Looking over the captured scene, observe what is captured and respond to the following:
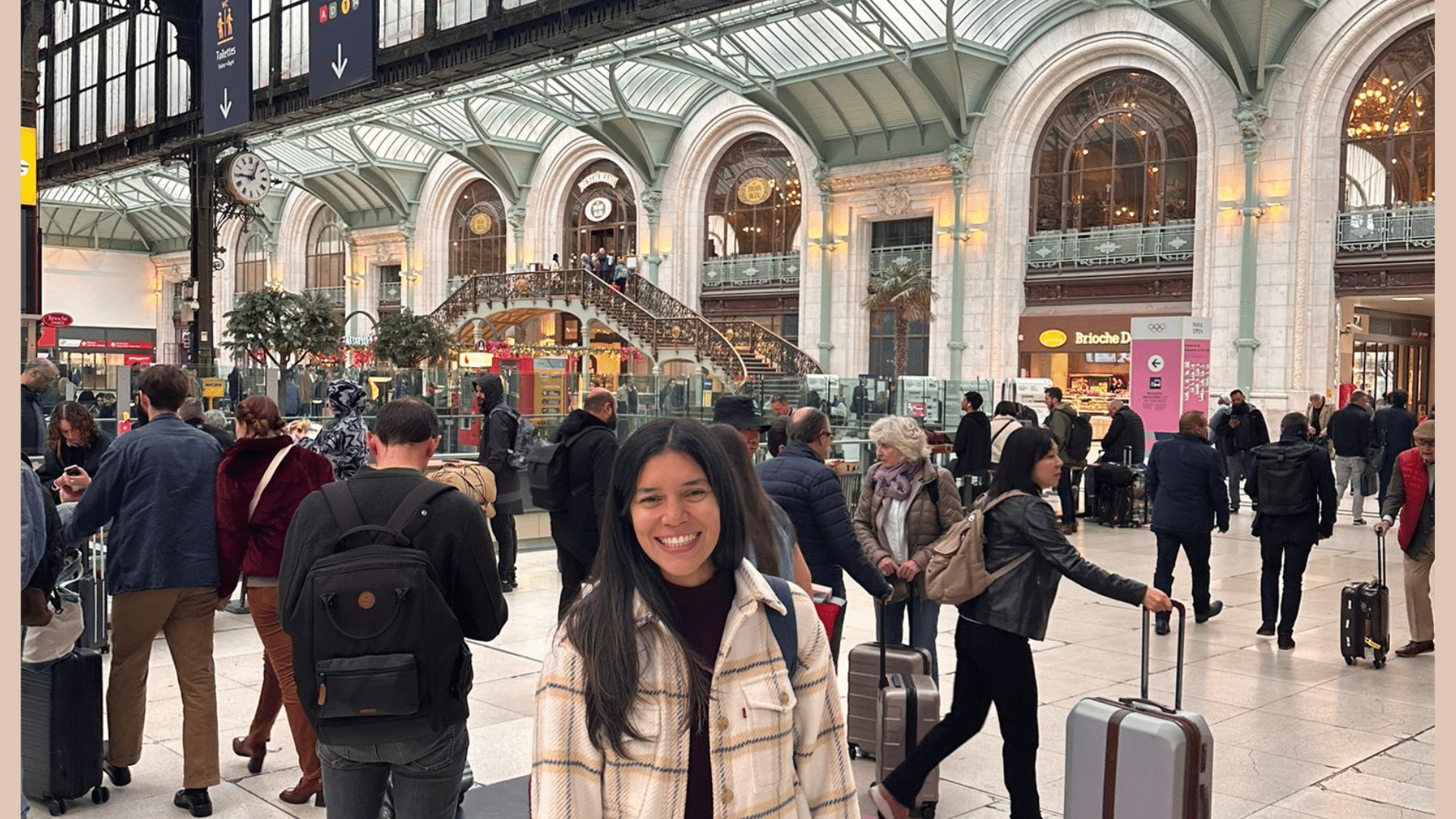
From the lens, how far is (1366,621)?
7902mm

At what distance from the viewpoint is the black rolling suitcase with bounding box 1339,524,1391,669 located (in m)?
7.87

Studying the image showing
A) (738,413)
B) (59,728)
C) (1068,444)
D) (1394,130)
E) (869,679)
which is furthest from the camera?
(1394,130)

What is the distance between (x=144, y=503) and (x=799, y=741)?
3.41 metres

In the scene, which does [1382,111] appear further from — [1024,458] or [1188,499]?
[1024,458]

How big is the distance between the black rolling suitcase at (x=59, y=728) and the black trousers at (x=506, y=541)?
199 inches

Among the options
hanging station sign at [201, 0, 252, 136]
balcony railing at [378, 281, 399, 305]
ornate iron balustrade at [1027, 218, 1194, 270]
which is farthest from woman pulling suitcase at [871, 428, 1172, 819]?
balcony railing at [378, 281, 399, 305]

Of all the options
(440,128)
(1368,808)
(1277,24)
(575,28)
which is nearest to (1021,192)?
(1277,24)

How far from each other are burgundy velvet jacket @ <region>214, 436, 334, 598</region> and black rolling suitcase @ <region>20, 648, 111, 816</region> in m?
0.66

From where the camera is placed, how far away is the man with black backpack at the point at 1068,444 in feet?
50.5

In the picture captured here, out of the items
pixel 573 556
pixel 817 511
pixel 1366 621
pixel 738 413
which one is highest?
pixel 738 413

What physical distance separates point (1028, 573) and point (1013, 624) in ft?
0.70

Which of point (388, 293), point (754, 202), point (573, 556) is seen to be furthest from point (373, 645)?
point (388, 293)

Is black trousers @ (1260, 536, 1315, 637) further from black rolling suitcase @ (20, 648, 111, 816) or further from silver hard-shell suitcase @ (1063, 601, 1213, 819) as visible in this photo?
black rolling suitcase @ (20, 648, 111, 816)

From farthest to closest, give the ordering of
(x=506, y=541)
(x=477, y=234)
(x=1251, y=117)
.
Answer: (x=477, y=234), (x=1251, y=117), (x=506, y=541)
